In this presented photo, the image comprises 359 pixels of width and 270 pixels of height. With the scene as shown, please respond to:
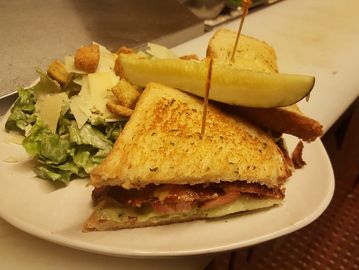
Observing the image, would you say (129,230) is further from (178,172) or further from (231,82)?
(231,82)

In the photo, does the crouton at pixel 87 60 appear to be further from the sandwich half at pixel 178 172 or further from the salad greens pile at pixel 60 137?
the sandwich half at pixel 178 172

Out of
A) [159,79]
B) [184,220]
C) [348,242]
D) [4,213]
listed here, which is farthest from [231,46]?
[348,242]

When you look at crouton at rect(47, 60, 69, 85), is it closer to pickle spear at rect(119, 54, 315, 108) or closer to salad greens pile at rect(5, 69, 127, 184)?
salad greens pile at rect(5, 69, 127, 184)

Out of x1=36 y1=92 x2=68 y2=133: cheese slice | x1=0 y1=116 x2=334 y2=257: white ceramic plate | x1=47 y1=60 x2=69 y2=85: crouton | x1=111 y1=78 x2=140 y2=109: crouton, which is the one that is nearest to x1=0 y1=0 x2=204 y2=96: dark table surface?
x1=47 y1=60 x2=69 y2=85: crouton

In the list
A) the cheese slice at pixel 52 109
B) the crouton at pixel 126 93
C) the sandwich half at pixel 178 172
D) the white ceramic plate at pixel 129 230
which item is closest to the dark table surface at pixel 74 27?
the cheese slice at pixel 52 109

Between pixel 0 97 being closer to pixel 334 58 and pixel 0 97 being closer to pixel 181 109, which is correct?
pixel 181 109
